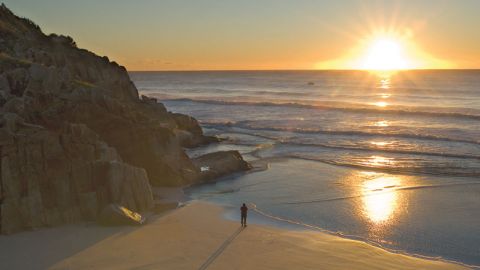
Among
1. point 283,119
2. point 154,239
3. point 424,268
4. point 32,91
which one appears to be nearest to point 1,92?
point 32,91

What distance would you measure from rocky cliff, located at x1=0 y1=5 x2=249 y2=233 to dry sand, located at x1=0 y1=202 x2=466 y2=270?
1.33 m

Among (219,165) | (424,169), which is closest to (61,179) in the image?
(219,165)

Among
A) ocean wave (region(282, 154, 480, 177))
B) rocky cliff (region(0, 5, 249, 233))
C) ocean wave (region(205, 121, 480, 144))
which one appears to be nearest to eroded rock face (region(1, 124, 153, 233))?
rocky cliff (region(0, 5, 249, 233))

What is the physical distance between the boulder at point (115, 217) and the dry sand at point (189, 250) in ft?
1.35

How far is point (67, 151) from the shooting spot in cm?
2017

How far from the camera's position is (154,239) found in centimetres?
1823

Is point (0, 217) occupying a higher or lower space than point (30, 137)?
lower

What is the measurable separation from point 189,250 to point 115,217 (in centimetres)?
396

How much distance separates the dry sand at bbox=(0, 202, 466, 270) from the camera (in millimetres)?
15935

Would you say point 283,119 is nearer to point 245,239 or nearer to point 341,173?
point 341,173

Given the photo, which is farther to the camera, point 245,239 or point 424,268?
point 245,239

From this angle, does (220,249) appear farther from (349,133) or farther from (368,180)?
(349,133)

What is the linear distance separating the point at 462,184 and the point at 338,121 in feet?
103

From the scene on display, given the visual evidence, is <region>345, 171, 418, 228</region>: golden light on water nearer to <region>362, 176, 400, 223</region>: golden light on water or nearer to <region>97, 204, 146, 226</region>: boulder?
<region>362, 176, 400, 223</region>: golden light on water
